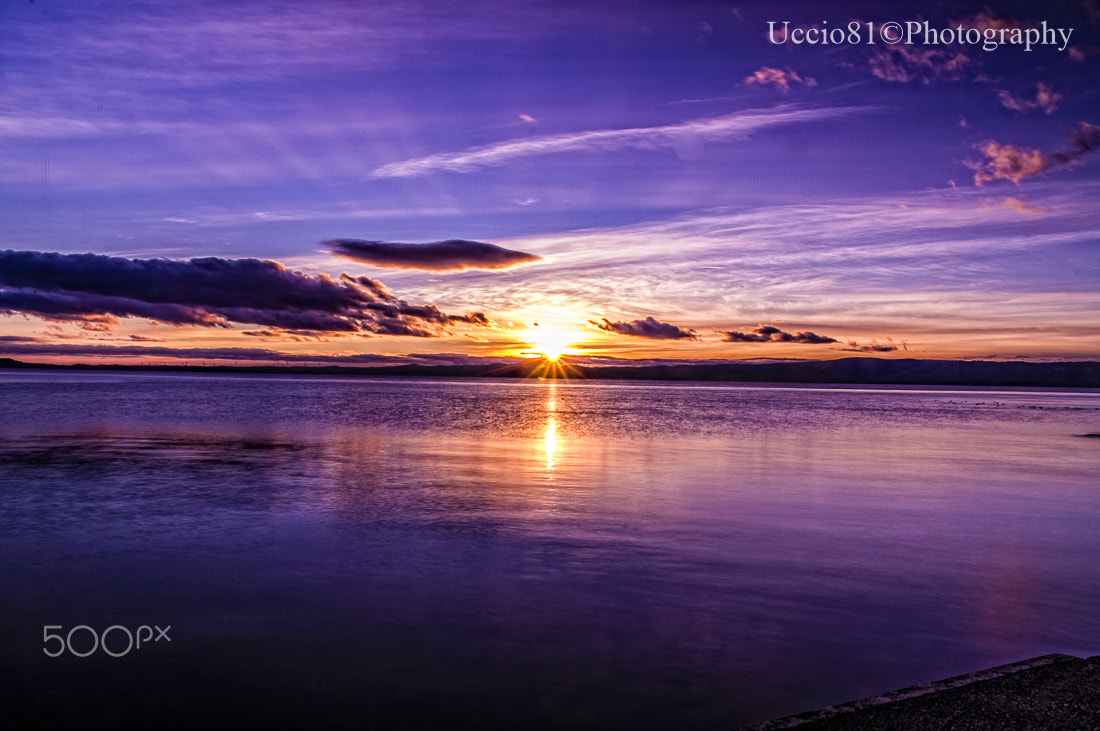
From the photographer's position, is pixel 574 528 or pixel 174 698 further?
pixel 574 528

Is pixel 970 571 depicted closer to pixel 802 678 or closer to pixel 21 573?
pixel 802 678

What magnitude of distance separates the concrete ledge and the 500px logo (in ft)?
20.9

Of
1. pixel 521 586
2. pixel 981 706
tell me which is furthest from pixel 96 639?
pixel 981 706

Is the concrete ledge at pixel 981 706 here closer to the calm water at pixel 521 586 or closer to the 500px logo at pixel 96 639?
the calm water at pixel 521 586

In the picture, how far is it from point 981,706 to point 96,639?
8.51m

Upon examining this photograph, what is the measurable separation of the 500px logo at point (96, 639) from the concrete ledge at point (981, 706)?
6.36 meters

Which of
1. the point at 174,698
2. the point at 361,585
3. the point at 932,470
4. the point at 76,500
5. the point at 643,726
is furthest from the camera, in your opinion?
the point at 932,470

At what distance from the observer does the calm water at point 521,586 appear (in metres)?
6.64

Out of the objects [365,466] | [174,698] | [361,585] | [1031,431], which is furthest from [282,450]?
[1031,431]

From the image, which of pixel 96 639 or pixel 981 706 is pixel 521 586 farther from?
pixel 981 706

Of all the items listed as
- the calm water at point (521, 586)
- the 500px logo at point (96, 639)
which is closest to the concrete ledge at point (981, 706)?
the calm water at point (521, 586)

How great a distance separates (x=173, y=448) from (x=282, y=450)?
375 centimetres

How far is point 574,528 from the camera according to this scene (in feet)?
44.5

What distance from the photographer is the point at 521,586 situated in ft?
32.0
